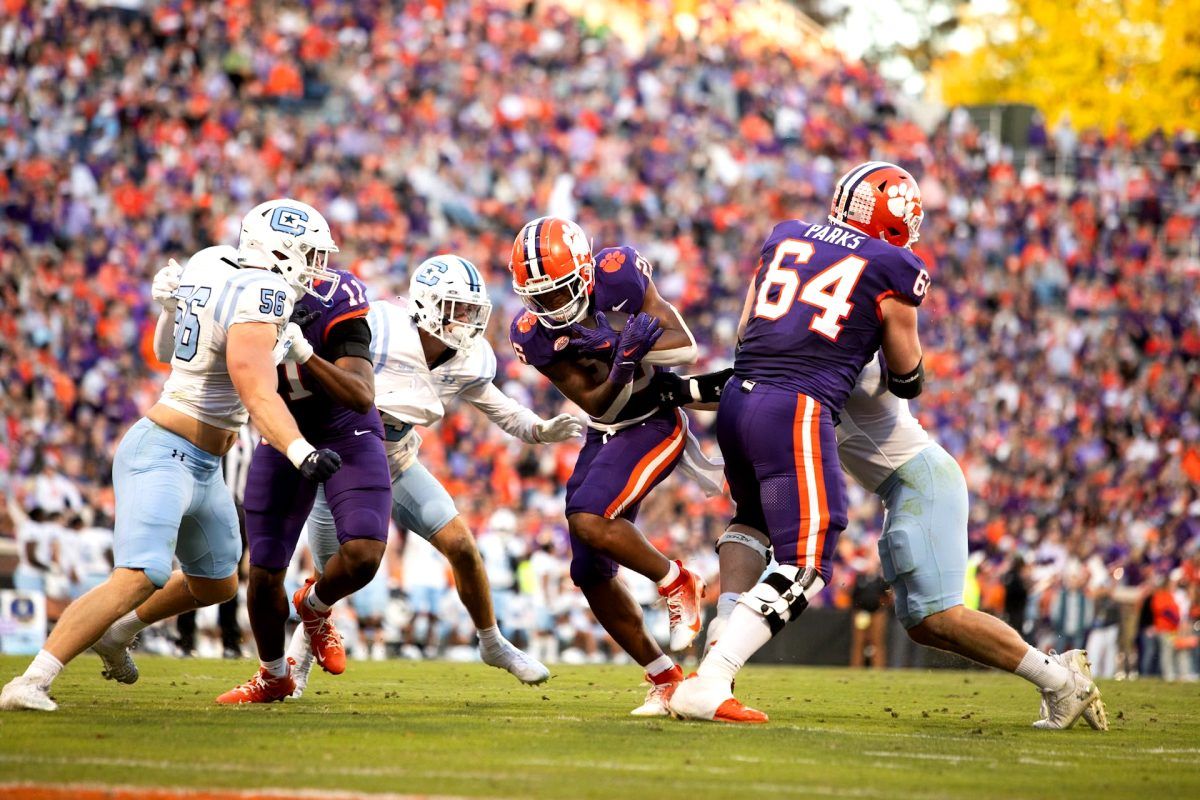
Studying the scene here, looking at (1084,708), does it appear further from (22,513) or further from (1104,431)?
(1104,431)

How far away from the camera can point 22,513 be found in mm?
13859

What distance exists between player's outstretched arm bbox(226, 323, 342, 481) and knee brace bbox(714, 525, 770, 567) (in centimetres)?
196

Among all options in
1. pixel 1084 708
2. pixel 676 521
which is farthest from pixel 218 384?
pixel 676 521

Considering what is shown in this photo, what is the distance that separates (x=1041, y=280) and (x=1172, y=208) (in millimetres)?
3305

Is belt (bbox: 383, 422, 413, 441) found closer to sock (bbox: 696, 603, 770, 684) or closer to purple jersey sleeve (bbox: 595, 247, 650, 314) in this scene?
purple jersey sleeve (bbox: 595, 247, 650, 314)

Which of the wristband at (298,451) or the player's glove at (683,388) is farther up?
the player's glove at (683,388)

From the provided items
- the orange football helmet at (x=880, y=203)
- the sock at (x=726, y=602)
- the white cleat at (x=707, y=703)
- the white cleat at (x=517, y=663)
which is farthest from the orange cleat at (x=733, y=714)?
the orange football helmet at (x=880, y=203)

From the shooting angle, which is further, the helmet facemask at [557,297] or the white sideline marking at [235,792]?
the helmet facemask at [557,297]

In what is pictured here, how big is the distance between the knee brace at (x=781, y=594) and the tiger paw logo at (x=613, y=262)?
1599 millimetres

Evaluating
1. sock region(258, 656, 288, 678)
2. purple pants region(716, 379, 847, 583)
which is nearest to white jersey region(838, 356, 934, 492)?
purple pants region(716, 379, 847, 583)

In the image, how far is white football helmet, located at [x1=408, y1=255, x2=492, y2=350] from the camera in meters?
7.84

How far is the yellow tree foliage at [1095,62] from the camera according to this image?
114ft

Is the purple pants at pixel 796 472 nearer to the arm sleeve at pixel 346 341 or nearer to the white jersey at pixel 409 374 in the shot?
Answer: the arm sleeve at pixel 346 341

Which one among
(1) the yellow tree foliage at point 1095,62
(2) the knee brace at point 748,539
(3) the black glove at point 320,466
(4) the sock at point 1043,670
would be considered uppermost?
(1) the yellow tree foliage at point 1095,62
